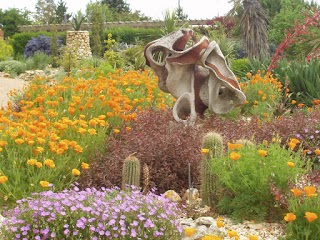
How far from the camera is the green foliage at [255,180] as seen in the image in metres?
4.33

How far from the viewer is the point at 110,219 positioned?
3.75m

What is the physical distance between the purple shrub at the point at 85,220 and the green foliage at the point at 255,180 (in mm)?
A: 778

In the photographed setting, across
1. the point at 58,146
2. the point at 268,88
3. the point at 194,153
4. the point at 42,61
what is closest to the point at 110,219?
the point at 58,146

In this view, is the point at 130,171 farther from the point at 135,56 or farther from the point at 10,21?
the point at 10,21

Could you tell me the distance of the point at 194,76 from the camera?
7922 millimetres

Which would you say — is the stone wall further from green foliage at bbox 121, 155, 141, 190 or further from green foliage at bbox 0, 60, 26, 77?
green foliage at bbox 121, 155, 141, 190

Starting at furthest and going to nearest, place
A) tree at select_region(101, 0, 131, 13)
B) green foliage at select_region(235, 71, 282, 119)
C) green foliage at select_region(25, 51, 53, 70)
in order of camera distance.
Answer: tree at select_region(101, 0, 131, 13), green foliage at select_region(25, 51, 53, 70), green foliage at select_region(235, 71, 282, 119)

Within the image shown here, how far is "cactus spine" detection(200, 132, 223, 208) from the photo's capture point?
488 cm

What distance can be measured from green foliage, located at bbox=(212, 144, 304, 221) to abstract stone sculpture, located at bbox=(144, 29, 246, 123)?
2790 millimetres

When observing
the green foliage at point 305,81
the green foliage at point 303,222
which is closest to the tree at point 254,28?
the green foliage at point 305,81

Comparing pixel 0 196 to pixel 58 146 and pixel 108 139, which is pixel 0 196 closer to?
pixel 58 146

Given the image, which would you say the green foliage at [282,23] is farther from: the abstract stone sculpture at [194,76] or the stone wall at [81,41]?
the abstract stone sculpture at [194,76]

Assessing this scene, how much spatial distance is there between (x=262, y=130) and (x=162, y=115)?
59.1 inches

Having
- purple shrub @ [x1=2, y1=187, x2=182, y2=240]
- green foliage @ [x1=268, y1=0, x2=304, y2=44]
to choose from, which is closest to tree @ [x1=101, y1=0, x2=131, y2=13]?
green foliage @ [x1=268, y1=0, x2=304, y2=44]
